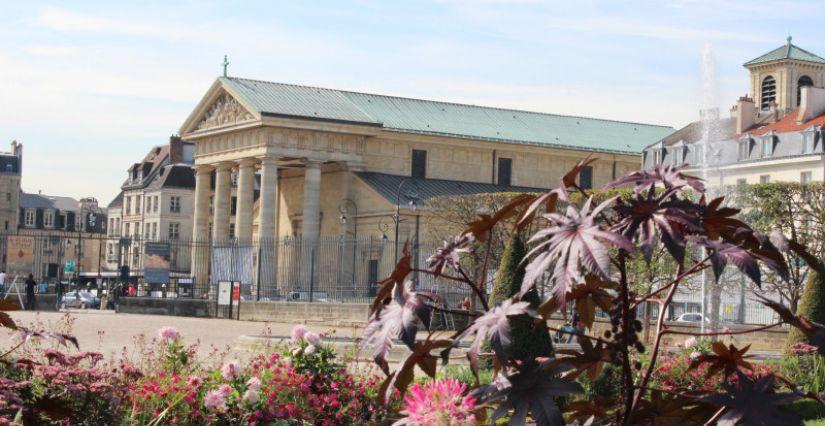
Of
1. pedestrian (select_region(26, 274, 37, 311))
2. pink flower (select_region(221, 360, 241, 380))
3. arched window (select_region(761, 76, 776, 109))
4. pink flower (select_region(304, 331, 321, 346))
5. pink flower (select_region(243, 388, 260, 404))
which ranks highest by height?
arched window (select_region(761, 76, 776, 109))

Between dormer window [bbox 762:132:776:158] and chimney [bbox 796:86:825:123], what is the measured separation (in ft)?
6.36

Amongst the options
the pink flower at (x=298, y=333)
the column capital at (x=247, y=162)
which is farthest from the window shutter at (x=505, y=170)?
the pink flower at (x=298, y=333)

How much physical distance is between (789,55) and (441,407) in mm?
86284

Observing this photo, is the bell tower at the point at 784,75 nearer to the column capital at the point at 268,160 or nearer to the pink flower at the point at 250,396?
the column capital at the point at 268,160

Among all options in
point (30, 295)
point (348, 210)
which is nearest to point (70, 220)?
point (348, 210)

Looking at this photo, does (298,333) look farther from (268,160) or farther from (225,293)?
(268,160)

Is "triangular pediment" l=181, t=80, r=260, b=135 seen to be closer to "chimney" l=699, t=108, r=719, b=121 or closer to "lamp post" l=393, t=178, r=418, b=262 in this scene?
"lamp post" l=393, t=178, r=418, b=262

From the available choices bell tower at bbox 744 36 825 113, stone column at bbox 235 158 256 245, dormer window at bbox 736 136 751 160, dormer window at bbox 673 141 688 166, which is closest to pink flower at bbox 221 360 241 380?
stone column at bbox 235 158 256 245

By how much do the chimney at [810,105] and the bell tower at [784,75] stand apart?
476 inches

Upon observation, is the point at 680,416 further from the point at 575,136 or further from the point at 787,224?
the point at 575,136

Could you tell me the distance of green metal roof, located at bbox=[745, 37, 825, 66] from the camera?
8681 cm

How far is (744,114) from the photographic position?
Result: 77188 mm

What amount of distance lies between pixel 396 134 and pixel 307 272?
2411cm

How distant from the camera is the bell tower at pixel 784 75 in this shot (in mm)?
86188
